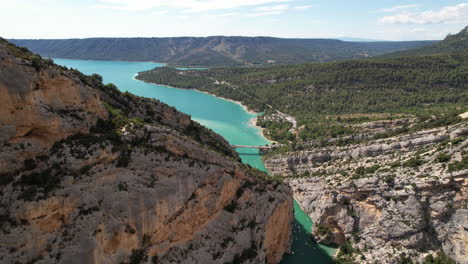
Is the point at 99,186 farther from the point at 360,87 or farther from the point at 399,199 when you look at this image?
the point at 360,87

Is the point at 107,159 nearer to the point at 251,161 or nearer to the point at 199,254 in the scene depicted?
the point at 199,254

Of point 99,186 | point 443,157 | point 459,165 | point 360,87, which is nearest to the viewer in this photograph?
point 99,186

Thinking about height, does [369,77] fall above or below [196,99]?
above

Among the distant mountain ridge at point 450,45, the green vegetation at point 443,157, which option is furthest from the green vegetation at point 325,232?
the distant mountain ridge at point 450,45

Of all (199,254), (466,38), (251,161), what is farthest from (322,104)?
(466,38)

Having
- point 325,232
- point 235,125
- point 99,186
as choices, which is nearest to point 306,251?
point 325,232

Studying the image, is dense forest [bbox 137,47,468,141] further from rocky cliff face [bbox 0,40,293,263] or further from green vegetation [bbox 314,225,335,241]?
rocky cliff face [bbox 0,40,293,263]
